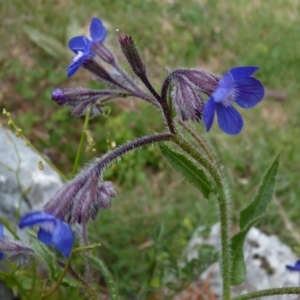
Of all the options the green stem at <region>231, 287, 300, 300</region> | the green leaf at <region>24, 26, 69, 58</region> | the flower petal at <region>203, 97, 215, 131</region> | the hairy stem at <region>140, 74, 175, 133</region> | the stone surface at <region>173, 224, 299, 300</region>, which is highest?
the green leaf at <region>24, 26, 69, 58</region>

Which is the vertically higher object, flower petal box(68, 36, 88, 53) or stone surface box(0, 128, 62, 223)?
flower petal box(68, 36, 88, 53)

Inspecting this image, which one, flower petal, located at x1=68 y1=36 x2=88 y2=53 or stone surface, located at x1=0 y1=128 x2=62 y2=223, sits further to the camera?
stone surface, located at x1=0 y1=128 x2=62 y2=223

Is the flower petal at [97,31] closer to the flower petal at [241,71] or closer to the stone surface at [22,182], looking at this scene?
the flower petal at [241,71]

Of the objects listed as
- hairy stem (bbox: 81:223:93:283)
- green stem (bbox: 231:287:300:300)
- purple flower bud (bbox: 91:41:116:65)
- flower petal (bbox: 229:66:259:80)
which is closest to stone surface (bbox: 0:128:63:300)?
hairy stem (bbox: 81:223:93:283)

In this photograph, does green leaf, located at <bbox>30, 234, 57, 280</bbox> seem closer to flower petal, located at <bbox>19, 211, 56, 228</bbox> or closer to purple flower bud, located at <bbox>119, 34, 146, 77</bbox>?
flower petal, located at <bbox>19, 211, 56, 228</bbox>

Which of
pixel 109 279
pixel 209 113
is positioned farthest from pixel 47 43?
pixel 209 113

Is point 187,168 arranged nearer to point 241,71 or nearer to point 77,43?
point 241,71

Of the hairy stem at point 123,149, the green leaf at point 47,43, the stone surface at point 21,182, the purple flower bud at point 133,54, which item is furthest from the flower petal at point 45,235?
the green leaf at point 47,43

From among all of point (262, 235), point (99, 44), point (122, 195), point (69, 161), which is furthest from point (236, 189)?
point (99, 44)
